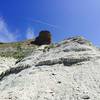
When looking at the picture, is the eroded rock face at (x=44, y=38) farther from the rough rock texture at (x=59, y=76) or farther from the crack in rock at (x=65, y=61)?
the crack in rock at (x=65, y=61)

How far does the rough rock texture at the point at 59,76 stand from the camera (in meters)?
13.7

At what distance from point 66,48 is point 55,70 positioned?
10.7ft

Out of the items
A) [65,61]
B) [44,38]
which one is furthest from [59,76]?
[44,38]

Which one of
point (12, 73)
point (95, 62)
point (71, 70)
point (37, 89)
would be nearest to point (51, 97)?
point (37, 89)

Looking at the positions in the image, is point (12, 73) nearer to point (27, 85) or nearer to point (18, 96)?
point (27, 85)

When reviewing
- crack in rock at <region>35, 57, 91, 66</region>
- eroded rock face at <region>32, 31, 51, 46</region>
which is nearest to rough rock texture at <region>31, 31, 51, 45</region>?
eroded rock face at <region>32, 31, 51, 46</region>

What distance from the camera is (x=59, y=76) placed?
15898 mm

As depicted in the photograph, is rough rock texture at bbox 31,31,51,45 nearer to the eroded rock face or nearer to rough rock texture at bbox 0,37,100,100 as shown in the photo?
the eroded rock face

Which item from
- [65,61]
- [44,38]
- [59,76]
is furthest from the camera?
[44,38]

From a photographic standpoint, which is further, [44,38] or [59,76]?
[44,38]

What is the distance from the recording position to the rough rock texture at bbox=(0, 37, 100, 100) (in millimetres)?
13703

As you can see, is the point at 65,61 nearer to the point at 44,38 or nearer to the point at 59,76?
the point at 59,76

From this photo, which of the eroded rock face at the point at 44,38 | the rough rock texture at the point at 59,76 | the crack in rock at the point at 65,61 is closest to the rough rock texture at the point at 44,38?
the eroded rock face at the point at 44,38

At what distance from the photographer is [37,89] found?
1447 centimetres
